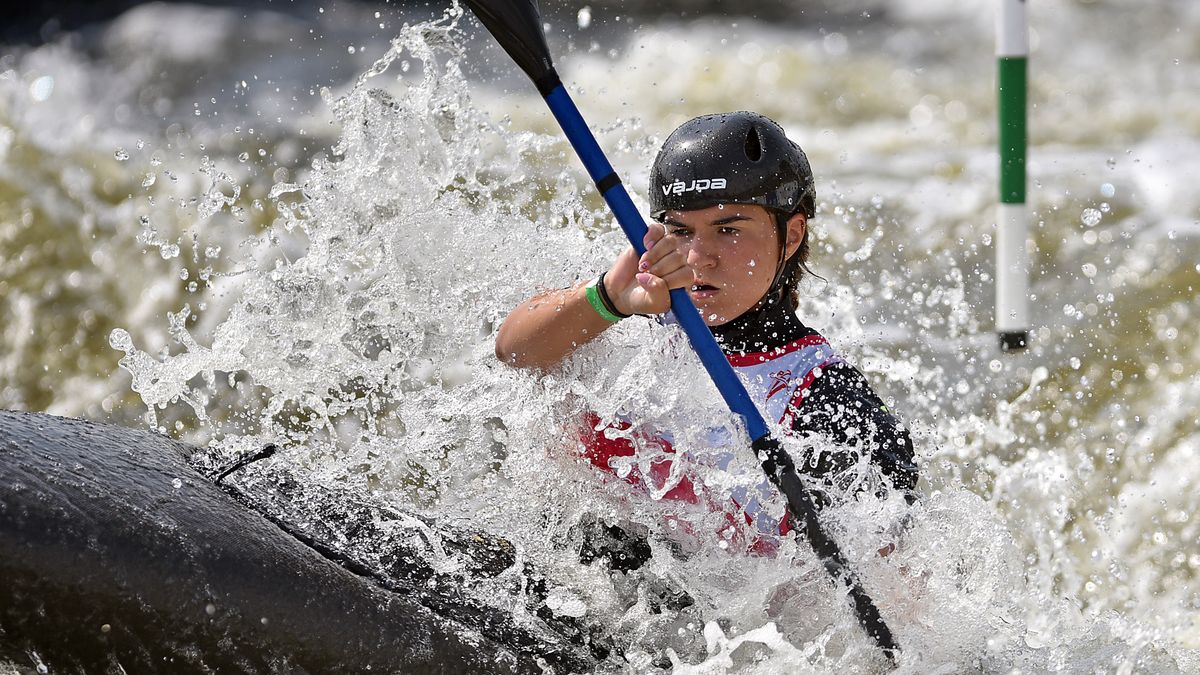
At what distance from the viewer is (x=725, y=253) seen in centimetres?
249

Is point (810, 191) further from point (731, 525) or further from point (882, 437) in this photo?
point (731, 525)

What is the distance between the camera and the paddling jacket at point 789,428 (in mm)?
2467

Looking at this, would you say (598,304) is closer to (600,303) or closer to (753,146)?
(600,303)

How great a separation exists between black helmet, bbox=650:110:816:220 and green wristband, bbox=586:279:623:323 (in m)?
0.27

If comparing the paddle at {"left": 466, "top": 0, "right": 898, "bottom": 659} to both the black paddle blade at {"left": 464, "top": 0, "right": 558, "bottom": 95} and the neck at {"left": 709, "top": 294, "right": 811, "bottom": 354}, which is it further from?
the neck at {"left": 709, "top": 294, "right": 811, "bottom": 354}

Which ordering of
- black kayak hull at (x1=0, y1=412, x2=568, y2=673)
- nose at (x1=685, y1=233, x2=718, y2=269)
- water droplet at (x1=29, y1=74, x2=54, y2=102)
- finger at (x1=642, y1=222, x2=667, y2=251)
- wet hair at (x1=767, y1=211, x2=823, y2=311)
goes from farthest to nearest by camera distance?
water droplet at (x1=29, y1=74, x2=54, y2=102) < wet hair at (x1=767, y1=211, x2=823, y2=311) < nose at (x1=685, y1=233, x2=718, y2=269) < finger at (x1=642, y1=222, x2=667, y2=251) < black kayak hull at (x1=0, y1=412, x2=568, y2=673)

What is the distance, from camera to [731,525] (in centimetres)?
250

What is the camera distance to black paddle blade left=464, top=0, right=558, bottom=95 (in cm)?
230

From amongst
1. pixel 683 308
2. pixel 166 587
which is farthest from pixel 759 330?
pixel 166 587

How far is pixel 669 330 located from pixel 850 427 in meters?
0.38

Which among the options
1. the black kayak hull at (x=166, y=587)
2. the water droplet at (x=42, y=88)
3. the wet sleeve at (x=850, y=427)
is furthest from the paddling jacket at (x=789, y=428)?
the water droplet at (x=42, y=88)

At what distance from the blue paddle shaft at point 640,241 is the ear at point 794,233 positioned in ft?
1.29

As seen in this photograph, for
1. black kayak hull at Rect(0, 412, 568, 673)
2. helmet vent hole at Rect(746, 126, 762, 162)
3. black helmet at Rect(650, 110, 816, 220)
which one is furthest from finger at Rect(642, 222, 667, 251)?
black kayak hull at Rect(0, 412, 568, 673)

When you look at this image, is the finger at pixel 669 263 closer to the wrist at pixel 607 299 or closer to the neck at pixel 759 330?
the wrist at pixel 607 299
